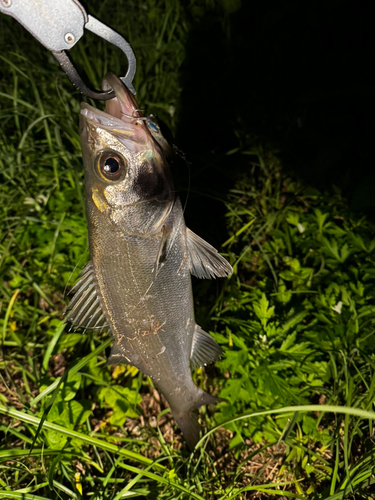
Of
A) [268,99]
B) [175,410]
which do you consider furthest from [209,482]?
[268,99]

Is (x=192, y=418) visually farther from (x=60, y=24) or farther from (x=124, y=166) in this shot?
(x=60, y=24)

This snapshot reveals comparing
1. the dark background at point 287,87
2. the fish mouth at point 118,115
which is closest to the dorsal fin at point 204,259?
the fish mouth at point 118,115

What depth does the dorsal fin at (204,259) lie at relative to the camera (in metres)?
1.61

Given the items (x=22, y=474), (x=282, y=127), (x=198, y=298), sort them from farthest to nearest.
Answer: (x=282, y=127) → (x=198, y=298) → (x=22, y=474)

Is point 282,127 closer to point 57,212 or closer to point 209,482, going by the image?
point 57,212

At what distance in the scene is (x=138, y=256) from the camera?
61.9 inches

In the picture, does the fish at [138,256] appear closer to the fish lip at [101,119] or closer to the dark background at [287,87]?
the fish lip at [101,119]

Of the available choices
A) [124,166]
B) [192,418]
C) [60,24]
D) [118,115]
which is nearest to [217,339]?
[192,418]

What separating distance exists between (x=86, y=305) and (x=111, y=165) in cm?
68

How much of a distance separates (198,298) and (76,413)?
1184mm

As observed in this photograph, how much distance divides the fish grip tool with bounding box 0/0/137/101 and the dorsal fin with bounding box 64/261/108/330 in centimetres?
78

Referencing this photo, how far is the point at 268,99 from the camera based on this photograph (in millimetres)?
3154

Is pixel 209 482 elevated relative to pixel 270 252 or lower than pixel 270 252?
lower

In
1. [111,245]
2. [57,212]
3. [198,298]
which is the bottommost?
[198,298]
